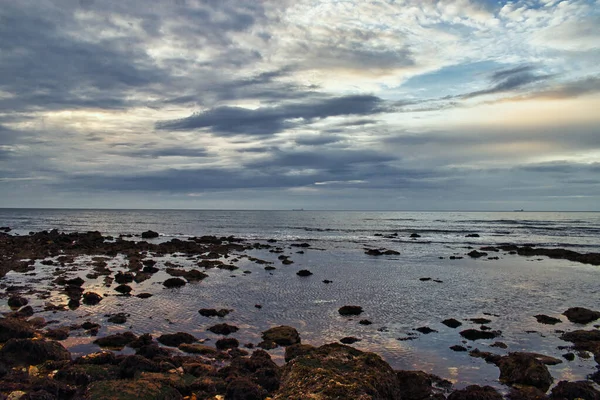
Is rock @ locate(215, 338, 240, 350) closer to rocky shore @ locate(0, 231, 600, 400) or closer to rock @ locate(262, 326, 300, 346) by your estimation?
rocky shore @ locate(0, 231, 600, 400)

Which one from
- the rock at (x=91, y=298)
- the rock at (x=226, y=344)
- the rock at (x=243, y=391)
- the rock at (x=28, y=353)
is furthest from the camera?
the rock at (x=91, y=298)

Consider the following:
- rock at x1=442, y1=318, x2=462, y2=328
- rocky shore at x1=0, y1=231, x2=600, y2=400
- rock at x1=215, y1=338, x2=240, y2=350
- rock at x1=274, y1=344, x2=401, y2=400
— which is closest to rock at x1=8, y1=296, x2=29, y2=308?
rocky shore at x1=0, y1=231, x2=600, y2=400

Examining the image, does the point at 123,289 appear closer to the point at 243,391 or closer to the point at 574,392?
the point at 243,391

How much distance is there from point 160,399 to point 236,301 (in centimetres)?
1492

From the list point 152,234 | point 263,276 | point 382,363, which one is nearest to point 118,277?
point 263,276

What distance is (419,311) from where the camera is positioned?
23.4m

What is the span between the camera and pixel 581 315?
2147cm

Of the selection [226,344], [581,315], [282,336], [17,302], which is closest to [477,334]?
[581,315]

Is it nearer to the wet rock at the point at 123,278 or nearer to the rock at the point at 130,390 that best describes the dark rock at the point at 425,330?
the rock at the point at 130,390

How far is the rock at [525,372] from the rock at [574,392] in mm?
735

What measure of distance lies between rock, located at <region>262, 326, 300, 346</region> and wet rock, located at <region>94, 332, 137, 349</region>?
18.3ft

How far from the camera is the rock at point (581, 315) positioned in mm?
21031

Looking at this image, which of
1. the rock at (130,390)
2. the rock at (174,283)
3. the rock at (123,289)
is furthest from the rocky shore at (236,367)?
the rock at (174,283)

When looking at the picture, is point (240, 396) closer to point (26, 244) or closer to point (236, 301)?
point (236, 301)
